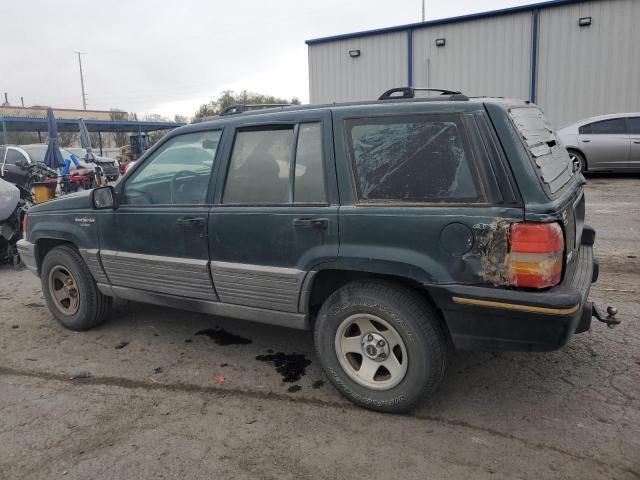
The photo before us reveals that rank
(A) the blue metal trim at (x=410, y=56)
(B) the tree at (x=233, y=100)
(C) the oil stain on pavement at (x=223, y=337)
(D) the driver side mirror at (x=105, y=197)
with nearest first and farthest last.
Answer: (D) the driver side mirror at (x=105, y=197), (C) the oil stain on pavement at (x=223, y=337), (A) the blue metal trim at (x=410, y=56), (B) the tree at (x=233, y=100)

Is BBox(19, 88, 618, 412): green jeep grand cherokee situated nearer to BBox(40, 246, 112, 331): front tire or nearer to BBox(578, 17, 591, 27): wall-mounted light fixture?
BBox(40, 246, 112, 331): front tire

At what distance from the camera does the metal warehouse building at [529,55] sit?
15.6 metres

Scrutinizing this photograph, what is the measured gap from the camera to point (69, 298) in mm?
4676

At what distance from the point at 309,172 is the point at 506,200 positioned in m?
1.20

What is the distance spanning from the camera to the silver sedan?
11.9 meters

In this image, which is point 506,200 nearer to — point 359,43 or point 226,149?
point 226,149

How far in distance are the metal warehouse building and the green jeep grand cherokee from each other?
14.4 m

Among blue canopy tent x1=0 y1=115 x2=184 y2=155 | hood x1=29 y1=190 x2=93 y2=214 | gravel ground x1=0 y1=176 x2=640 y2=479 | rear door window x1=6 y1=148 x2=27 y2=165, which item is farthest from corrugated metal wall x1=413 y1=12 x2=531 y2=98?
blue canopy tent x1=0 y1=115 x2=184 y2=155

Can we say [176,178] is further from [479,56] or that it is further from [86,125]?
[86,125]

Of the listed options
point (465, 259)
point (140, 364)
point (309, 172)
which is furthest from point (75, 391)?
point (465, 259)

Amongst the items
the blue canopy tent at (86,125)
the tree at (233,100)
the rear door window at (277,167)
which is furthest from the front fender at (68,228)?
the tree at (233,100)

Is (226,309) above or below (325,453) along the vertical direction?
above

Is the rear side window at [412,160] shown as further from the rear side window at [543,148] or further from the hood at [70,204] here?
the hood at [70,204]

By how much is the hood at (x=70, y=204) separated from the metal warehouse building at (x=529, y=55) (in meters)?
15.4
